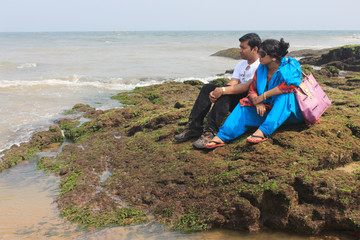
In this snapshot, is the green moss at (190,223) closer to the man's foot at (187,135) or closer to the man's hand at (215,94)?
the man's foot at (187,135)

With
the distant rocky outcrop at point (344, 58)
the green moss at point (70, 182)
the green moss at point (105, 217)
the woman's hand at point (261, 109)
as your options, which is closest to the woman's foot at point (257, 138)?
the woman's hand at point (261, 109)

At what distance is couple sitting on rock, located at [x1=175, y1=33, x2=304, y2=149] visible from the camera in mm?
4387

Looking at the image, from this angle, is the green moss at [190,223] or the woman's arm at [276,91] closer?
the green moss at [190,223]

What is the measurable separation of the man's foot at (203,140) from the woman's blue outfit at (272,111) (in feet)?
0.53

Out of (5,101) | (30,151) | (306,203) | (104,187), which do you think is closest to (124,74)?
(5,101)

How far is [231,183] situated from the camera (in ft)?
13.3

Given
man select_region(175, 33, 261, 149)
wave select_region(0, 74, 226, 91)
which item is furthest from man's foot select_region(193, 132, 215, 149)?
wave select_region(0, 74, 226, 91)

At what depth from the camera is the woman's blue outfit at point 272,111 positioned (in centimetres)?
436

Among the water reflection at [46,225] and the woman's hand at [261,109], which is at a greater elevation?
the woman's hand at [261,109]

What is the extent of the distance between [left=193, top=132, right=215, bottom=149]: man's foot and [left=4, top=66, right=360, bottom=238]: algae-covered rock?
0.11 metres

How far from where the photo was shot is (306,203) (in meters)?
3.78

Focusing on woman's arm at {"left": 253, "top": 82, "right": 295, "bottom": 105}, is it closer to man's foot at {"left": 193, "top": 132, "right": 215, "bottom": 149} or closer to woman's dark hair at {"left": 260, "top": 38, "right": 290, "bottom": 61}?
woman's dark hair at {"left": 260, "top": 38, "right": 290, "bottom": 61}

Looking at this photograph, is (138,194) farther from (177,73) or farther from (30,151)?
(177,73)

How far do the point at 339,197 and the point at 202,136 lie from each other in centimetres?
209
